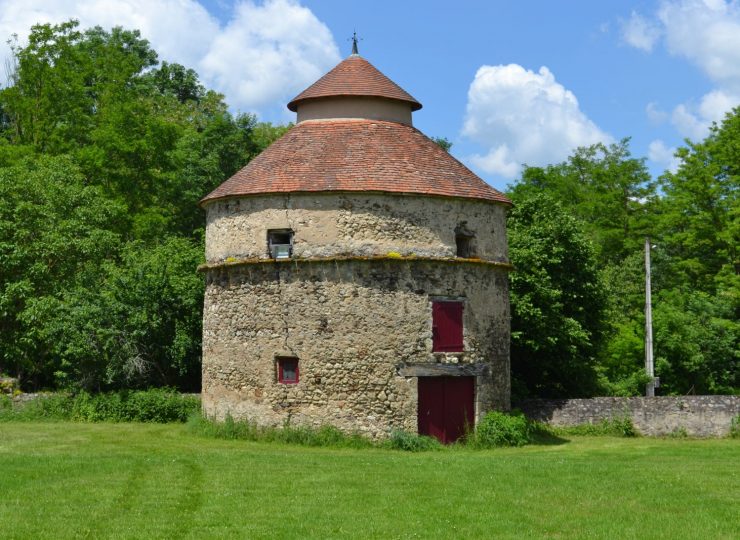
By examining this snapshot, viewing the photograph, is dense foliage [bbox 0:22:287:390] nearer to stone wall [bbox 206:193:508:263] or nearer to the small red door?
stone wall [bbox 206:193:508:263]

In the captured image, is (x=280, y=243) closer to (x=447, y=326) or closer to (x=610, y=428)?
(x=447, y=326)

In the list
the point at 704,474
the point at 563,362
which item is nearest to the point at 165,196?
the point at 563,362

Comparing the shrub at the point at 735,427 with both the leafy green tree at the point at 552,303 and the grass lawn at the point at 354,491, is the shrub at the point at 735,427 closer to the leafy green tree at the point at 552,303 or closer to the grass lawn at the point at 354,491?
the grass lawn at the point at 354,491

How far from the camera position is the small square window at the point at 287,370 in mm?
26766

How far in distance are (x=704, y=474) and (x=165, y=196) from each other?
32511 mm

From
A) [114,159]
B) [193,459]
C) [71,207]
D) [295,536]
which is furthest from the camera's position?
[114,159]

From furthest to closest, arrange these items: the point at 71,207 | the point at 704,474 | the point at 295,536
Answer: the point at 71,207 → the point at 704,474 → the point at 295,536

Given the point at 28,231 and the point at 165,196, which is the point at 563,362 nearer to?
the point at 28,231

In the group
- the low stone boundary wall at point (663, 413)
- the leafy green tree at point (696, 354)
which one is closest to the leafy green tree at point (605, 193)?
the leafy green tree at point (696, 354)

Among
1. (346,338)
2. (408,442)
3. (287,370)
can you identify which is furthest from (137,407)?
(408,442)

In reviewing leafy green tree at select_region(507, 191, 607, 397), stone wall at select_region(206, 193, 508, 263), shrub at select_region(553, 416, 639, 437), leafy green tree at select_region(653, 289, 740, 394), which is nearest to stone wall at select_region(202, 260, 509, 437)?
stone wall at select_region(206, 193, 508, 263)

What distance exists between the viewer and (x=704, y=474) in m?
20.7

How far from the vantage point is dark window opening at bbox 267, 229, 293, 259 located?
88.7 ft

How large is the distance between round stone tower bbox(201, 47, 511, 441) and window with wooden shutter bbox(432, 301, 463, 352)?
0.03 metres
